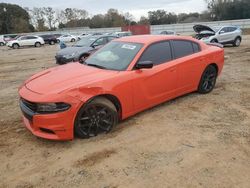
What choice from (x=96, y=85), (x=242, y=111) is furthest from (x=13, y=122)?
(x=242, y=111)

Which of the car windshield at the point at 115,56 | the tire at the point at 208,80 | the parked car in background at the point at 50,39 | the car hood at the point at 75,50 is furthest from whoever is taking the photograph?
the parked car in background at the point at 50,39

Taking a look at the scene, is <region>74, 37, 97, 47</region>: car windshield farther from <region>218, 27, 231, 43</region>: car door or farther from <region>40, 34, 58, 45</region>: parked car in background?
<region>40, 34, 58, 45</region>: parked car in background

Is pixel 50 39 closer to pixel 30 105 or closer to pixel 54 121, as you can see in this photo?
pixel 30 105

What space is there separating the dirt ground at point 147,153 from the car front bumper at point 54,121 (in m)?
0.22

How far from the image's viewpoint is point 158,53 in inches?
230

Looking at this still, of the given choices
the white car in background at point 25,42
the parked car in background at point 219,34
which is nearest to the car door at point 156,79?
the parked car in background at point 219,34

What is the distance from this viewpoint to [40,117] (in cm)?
436

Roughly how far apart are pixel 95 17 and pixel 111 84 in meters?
82.6

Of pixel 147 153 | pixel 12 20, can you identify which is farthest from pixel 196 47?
pixel 12 20

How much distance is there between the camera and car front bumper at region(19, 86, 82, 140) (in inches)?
171

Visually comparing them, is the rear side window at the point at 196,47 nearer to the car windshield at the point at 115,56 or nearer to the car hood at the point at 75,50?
the car windshield at the point at 115,56

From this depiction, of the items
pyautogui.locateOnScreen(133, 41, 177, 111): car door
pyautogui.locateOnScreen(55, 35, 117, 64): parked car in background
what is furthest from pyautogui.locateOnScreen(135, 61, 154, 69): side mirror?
pyautogui.locateOnScreen(55, 35, 117, 64): parked car in background

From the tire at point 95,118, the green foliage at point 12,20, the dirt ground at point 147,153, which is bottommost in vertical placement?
the dirt ground at point 147,153

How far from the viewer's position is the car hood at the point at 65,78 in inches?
181
